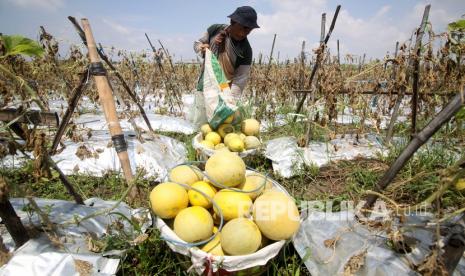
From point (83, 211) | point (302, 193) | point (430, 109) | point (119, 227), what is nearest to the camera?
point (119, 227)

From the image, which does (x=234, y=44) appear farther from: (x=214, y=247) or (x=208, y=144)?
(x=214, y=247)

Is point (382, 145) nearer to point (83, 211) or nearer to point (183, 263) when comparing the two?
point (183, 263)

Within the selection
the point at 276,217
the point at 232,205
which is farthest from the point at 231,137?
the point at 276,217

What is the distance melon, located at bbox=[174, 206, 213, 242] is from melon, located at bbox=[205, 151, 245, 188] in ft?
0.91

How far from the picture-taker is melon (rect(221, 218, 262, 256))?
1.55 m

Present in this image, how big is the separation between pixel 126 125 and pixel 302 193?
11.7 feet

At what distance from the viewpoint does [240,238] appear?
155 cm

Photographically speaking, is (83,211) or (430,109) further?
(430,109)

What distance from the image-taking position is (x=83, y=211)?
82.4 inches

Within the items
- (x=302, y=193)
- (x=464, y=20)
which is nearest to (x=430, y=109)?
(x=302, y=193)

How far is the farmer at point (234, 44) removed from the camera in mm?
3383

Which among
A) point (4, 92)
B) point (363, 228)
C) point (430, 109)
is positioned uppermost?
point (4, 92)

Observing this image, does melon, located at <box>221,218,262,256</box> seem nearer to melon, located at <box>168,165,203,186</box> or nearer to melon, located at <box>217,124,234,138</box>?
melon, located at <box>168,165,203,186</box>

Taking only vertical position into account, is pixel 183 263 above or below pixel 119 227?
below
